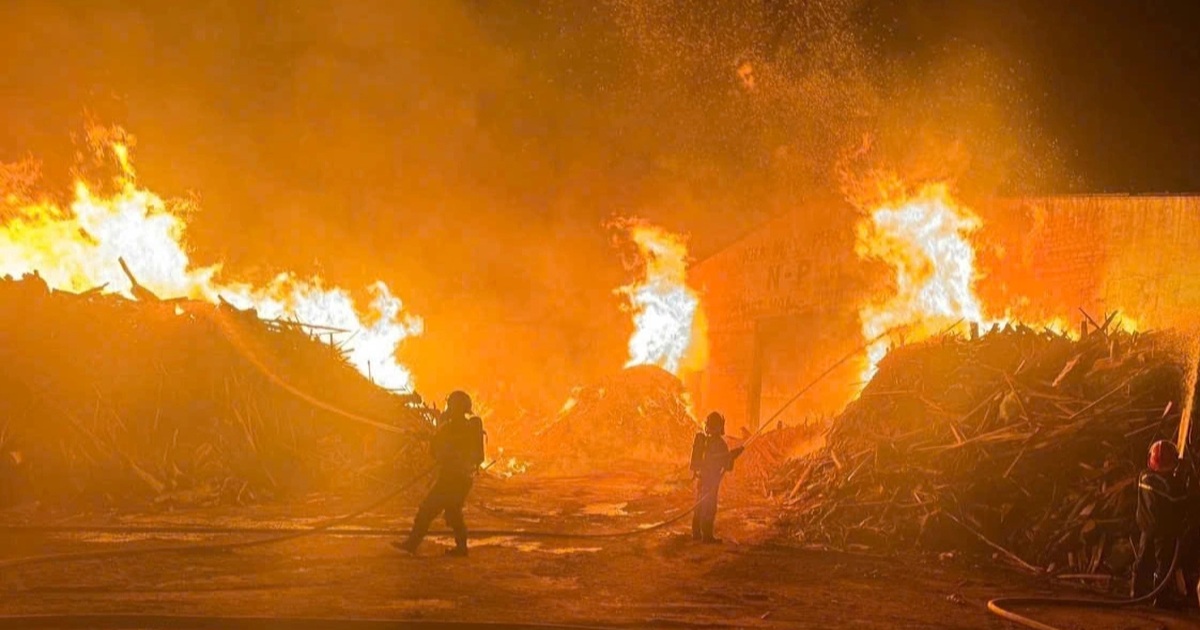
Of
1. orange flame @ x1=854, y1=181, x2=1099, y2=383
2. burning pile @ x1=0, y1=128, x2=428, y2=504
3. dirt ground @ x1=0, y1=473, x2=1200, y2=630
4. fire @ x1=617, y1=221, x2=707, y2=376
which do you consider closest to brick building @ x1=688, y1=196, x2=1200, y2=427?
orange flame @ x1=854, y1=181, x2=1099, y2=383

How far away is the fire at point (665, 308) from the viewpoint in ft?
100

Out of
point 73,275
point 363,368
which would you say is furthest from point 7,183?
point 363,368

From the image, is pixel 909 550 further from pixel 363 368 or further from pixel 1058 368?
pixel 363 368

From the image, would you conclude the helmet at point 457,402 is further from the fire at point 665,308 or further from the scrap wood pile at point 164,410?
the fire at point 665,308

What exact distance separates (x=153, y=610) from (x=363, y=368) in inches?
801

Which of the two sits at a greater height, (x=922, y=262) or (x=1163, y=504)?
(x=922, y=262)

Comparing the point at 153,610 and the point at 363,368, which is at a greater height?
the point at 363,368

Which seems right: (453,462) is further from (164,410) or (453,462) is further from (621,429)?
(621,429)

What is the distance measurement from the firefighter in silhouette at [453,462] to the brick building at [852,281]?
11.9 m

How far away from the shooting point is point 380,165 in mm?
33938

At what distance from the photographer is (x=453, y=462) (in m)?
10.8

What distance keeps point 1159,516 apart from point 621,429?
58.0ft

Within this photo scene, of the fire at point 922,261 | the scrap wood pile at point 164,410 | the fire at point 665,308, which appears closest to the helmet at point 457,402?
the scrap wood pile at point 164,410

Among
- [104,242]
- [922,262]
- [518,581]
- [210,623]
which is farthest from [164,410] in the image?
[922,262]
